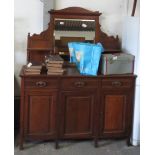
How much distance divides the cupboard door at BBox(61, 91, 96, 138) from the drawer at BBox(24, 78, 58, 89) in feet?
0.54

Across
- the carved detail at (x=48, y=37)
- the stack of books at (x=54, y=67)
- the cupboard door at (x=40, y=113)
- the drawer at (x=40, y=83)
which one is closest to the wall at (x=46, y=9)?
the carved detail at (x=48, y=37)

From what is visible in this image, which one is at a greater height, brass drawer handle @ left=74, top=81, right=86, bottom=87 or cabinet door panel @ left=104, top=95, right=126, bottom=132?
brass drawer handle @ left=74, top=81, right=86, bottom=87

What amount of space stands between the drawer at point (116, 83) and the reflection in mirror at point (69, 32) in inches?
23.7

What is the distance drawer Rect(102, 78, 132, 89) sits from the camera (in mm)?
2910

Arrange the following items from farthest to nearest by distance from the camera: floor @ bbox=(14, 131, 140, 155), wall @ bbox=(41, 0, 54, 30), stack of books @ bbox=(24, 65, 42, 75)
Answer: wall @ bbox=(41, 0, 54, 30), floor @ bbox=(14, 131, 140, 155), stack of books @ bbox=(24, 65, 42, 75)

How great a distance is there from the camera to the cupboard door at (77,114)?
2.89m

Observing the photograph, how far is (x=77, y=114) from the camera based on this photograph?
116 inches

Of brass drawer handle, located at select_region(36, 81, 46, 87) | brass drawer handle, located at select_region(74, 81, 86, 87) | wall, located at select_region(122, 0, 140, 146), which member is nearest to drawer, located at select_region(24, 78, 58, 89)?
brass drawer handle, located at select_region(36, 81, 46, 87)

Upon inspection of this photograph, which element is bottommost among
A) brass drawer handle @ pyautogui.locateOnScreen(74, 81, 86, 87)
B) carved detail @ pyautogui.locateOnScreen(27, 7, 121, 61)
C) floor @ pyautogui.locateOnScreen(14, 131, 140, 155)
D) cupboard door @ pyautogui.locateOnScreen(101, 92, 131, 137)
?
floor @ pyautogui.locateOnScreen(14, 131, 140, 155)

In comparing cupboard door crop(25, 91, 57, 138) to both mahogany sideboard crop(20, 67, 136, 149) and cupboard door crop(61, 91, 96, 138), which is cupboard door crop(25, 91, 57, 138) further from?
cupboard door crop(61, 91, 96, 138)
